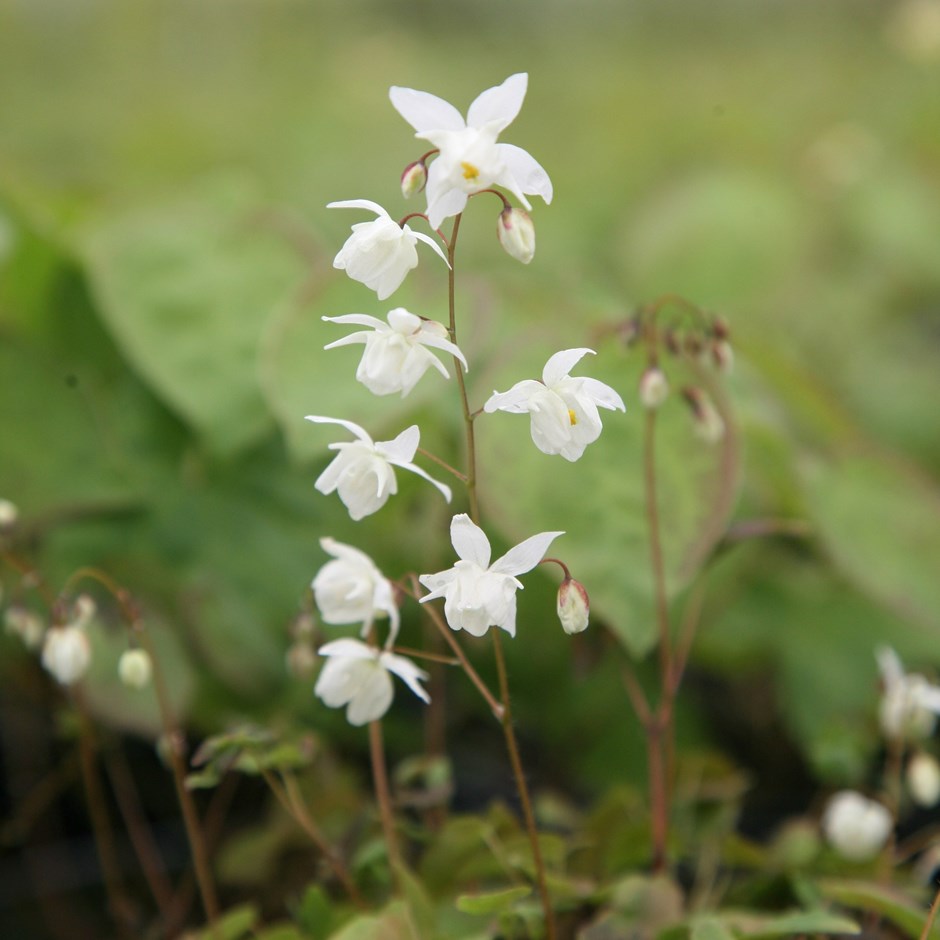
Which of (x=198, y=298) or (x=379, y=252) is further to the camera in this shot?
(x=198, y=298)

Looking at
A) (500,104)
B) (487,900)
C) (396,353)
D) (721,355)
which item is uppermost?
(500,104)

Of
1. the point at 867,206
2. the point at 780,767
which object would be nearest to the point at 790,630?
the point at 780,767

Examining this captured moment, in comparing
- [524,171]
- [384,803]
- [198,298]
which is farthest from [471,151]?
[198,298]

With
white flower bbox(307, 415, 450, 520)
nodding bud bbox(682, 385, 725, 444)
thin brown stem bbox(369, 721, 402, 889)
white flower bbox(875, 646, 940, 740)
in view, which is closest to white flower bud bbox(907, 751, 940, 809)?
white flower bbox(875, 646, 940, 740)

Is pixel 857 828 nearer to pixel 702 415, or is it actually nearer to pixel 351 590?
pixel 702 415

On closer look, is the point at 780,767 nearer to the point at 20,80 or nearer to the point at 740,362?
the point at 740,362

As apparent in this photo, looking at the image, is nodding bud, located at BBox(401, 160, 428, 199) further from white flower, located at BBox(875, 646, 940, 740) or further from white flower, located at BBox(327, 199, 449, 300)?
white flower, located at BBox(875, 646, 940, 740)

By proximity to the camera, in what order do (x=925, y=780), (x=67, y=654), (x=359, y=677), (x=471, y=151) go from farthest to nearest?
(x=925, y=780) → (x=67, y=654) → (x=359, y=677) → (x=471, y=151)
